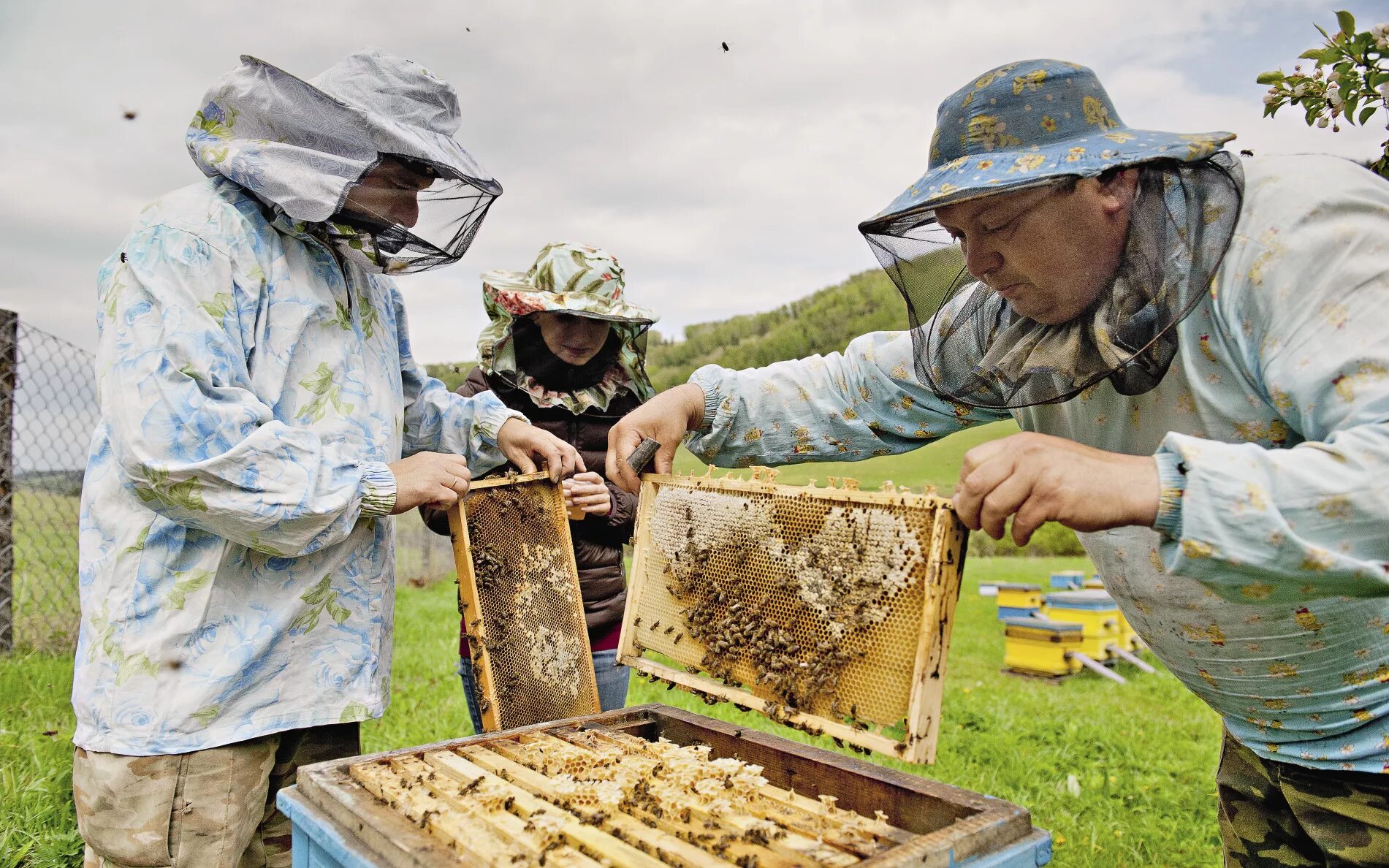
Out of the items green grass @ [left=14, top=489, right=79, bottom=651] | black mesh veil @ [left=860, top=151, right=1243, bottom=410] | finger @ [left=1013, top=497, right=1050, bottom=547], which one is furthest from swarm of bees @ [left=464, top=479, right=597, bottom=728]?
green grass @ [left=14, top=489, right=79, bottom=651]

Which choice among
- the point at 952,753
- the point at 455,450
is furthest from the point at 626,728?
the point at 952,753

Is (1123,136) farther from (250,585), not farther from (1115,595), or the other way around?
(250,585)

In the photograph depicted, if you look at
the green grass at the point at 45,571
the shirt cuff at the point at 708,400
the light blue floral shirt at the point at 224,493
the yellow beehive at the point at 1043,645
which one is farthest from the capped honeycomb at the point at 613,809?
the yellow beehive at the point at 1043,645

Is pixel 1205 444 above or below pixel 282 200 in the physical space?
below

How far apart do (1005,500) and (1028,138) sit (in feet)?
2.89

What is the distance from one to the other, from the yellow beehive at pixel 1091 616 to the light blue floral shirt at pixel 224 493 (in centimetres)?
857

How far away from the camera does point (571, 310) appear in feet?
12.5

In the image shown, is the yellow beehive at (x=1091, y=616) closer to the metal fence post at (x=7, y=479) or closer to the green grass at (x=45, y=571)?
the green grass at (x=45, y=571)

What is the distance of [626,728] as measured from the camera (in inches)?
103

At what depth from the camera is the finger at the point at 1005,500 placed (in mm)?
1712

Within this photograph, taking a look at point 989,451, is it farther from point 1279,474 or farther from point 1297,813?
point 1297,813

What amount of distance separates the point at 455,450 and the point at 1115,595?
227cm

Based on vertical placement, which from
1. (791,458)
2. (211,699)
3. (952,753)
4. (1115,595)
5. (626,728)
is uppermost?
(791,458)

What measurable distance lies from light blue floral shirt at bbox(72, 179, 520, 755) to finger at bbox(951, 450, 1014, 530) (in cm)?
151
